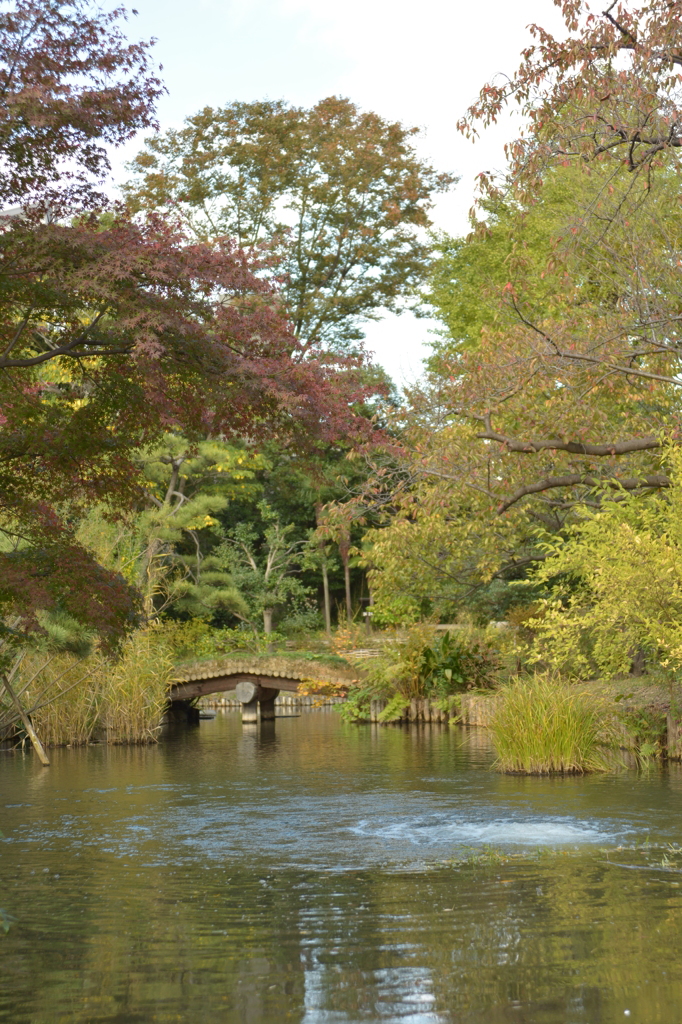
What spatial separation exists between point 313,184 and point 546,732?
53.3ft

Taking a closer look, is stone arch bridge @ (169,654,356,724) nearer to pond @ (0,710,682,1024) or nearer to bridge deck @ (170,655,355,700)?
bridge deck @ (170,655,355,700)

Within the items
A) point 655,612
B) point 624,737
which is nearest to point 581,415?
point 655,612

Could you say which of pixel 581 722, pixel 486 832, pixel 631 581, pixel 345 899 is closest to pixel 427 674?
pixel 581 722

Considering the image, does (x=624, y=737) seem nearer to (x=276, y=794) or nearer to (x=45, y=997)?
(x=276, y=794)

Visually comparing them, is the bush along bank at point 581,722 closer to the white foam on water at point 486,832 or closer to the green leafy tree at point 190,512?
the white foam on water at point 486,832

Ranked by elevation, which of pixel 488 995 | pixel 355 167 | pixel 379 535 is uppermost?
pixel 355 167

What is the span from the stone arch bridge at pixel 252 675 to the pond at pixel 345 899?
7932mm

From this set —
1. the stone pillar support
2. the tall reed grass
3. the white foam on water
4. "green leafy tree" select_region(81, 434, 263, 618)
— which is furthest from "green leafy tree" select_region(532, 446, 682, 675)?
"green leafy tree" select_region(81, 434, 263, 618)

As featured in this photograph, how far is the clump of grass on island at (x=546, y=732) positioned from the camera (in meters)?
12.4

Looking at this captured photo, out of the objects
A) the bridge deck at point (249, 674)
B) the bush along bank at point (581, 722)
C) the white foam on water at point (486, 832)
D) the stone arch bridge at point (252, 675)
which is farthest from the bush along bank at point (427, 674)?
the white foam on water at point (486, 832)

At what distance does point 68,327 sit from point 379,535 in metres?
10.7

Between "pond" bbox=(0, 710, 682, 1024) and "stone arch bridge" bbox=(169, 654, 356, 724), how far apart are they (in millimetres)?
7932

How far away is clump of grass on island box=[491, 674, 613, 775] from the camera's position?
12.4 metres

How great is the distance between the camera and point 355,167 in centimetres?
2505
